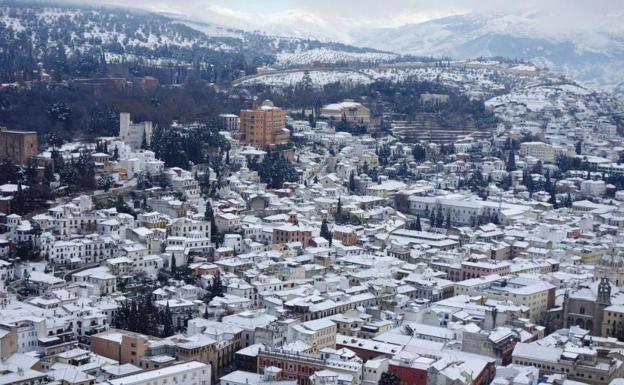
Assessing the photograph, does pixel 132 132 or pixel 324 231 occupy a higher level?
pixel 132 132

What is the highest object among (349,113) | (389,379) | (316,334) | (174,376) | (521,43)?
(521,43)

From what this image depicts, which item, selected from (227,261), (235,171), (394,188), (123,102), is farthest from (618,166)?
(227,261)

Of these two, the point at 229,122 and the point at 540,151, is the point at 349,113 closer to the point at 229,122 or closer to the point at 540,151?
the point at 229,122

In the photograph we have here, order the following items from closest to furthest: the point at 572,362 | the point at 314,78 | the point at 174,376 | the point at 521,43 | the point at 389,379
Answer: the point at 389,379
the point at 174,376
the point at 572,362
the point at 314,78
the point at 521,43

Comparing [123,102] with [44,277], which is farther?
[123,102]

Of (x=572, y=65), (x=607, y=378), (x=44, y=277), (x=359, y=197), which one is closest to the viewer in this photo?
(x=607, y=378)

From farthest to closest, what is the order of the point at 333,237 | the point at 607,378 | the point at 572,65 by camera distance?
the point at 572,65
the point at 333,237
the point at 607,378

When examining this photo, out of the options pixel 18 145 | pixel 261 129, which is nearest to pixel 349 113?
pixel 261 129

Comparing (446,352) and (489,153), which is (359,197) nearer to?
(489,153)
